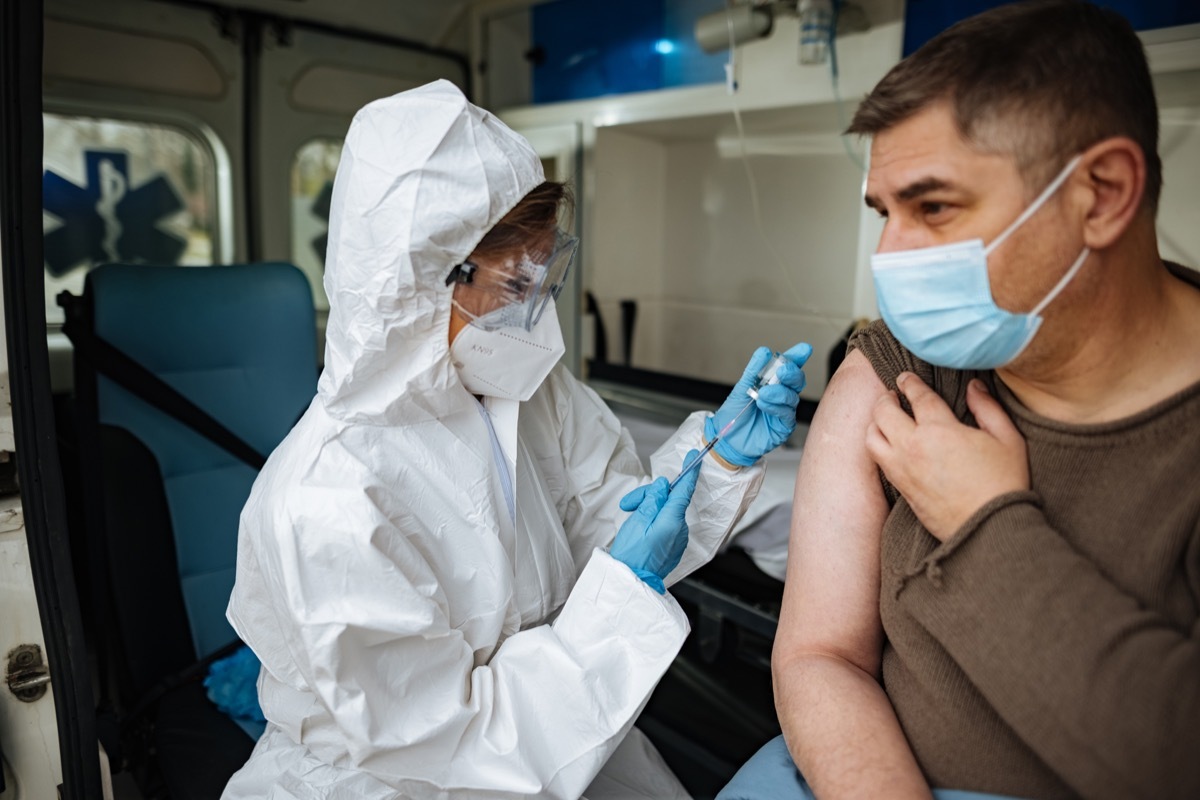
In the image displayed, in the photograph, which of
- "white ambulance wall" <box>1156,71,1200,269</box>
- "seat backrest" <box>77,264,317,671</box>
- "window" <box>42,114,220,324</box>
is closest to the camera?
"seat backrest" <box>77,264,317,671</box>

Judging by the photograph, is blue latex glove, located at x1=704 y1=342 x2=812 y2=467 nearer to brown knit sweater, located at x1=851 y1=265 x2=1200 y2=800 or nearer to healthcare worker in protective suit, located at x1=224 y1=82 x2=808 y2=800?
healthcare worker in protective suit, located at x1=224 y1=82 x2=808 y2=800

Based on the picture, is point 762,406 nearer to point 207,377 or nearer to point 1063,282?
point 1063,282

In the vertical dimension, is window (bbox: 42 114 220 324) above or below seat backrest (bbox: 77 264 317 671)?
above

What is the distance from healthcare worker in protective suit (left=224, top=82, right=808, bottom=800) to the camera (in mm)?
1370

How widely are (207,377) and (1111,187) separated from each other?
222 cm

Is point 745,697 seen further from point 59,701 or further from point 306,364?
point 59,701

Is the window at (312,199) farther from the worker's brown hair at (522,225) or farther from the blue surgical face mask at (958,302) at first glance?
the blue surgical face mask at (958,302)

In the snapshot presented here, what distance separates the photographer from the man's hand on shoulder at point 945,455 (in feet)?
3.40

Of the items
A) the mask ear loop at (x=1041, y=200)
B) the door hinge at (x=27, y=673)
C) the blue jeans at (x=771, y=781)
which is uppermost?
the mask ear loop at (x=1041, y=200)

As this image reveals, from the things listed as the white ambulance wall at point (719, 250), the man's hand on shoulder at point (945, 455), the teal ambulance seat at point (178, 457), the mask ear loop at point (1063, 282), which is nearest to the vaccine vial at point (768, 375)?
the man's hand on shoulder at point (945, 455)

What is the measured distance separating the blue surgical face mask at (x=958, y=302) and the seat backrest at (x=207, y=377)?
1.91 m

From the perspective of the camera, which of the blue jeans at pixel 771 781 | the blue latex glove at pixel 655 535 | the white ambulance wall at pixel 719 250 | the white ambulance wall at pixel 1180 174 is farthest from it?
the white ambulance wall at pixel 719 250

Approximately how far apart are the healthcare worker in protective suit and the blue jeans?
0.25 metres

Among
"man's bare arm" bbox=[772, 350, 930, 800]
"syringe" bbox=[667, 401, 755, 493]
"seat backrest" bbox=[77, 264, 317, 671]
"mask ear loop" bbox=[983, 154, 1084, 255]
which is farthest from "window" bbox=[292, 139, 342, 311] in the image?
"mask ear loop" bbox=[983, 154, 1084, 255]
